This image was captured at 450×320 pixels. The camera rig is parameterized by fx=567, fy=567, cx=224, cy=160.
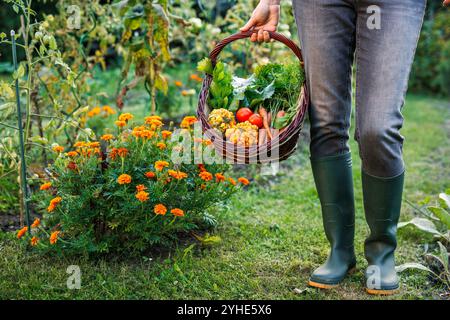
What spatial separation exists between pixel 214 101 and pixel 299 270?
0.76 m

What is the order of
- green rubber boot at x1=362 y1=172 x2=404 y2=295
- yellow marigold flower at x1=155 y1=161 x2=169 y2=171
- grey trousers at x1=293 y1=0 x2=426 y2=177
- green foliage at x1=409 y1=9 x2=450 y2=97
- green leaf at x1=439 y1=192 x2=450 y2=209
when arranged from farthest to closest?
green foliage at x1=409 y1=9 x2=450 y2=97, green leaf at x1=439 y1=192 x2=450 y2=209, yellow marigold flower at x1=155 y1=161 x2=169 y2=171, green rubber boot at x1=362 y1=172 x2=404 y2=295, grey trousers at x1=293 y1=0 x2=426 y2=177

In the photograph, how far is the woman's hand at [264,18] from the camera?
84.5 inches

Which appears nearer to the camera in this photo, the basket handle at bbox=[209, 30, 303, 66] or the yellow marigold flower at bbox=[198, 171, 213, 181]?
the basket handle at bbox=[209, 30, 303, 66]

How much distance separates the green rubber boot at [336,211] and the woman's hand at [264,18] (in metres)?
0.53

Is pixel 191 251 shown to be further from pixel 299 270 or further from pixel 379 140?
pixel 379 140

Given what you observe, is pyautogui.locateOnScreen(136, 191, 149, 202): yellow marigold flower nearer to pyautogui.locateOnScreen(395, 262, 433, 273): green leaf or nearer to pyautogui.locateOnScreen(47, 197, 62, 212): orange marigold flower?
pyautogui.locateOnScreen(47, 197, 62, 212): orange marigold flower

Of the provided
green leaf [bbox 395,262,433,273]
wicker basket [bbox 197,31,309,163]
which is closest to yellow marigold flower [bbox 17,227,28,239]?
wicker basket [bbox 197,31,309,163]

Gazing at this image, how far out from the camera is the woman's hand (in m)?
2.15

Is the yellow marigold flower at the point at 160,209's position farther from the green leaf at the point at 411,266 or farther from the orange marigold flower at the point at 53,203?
the green leaf at the point at 411,266

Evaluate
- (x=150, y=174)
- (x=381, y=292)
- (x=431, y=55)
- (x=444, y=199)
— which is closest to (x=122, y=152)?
(x=150, y=174)

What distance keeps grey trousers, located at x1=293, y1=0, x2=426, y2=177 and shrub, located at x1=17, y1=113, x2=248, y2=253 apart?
0.57m

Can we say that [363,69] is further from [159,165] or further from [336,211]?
[159,165]

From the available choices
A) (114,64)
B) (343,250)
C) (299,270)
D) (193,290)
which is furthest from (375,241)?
(114,64)

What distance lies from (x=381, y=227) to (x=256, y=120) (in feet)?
1.97
